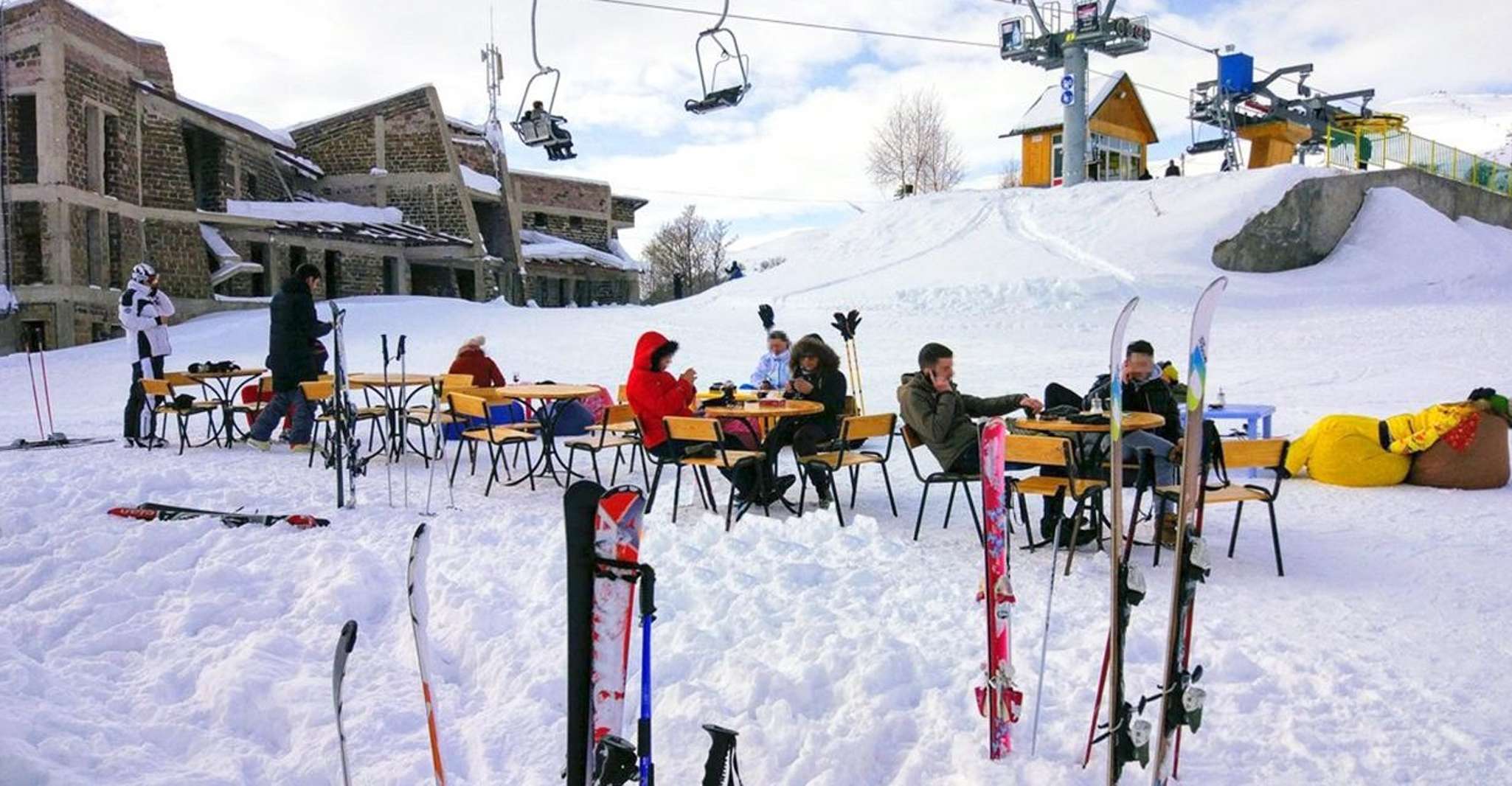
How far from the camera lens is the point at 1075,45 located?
28.3 meters

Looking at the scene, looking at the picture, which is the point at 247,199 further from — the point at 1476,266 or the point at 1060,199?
the point at 1476,266

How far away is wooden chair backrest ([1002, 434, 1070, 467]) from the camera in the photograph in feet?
16.8

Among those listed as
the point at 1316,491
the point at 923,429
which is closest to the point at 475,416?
the point at 923,429

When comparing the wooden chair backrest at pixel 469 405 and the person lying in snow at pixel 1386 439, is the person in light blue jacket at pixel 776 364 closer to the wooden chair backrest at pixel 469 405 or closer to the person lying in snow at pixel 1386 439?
the wooden chair backrest at pixel 469 405

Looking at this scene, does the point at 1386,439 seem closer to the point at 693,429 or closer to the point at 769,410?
the point at 769,410

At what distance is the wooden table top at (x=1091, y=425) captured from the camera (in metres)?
5.38

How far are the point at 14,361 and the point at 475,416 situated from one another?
14.1m

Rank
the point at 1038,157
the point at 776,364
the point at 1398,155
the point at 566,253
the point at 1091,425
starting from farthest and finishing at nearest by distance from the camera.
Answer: the point at 566,253 → the point at 1038,157 → the point at 1398,155 → the point at 776,364 → the point at 1091,425

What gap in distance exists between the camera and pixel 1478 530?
228 inches

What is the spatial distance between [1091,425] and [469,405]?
14.0 ft

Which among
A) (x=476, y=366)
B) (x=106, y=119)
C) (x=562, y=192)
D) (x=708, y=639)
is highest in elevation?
(x=562, y=192)

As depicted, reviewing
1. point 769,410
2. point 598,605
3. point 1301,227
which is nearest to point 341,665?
point 598,605

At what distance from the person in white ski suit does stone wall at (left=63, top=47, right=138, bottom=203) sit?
1196 centimetres

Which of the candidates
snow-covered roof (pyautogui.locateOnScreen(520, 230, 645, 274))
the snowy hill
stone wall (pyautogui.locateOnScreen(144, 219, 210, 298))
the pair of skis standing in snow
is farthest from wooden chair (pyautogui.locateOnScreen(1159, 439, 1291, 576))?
the snowy hill
